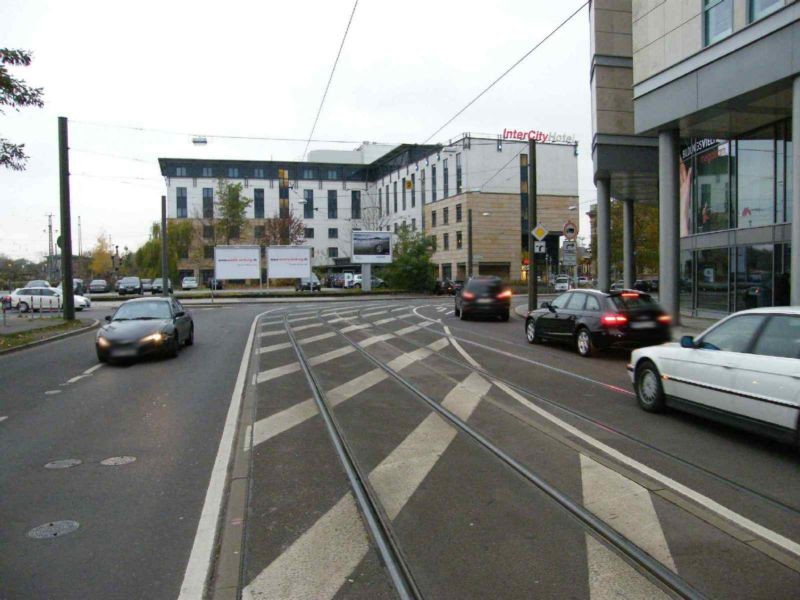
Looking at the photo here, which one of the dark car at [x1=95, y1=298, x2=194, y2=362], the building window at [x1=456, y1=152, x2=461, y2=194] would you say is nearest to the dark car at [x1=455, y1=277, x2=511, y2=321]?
the dark car at [x1=95, y1=298, x2=194, y2=362]

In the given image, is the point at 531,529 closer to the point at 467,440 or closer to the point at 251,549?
the point at 251,549

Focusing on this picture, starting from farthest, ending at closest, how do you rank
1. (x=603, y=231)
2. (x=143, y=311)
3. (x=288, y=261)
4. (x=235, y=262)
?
(x=288, y=261)
(x=235, y=262)
(x=603, y=231)
(x=143, y=311)

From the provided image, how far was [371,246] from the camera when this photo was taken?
181 feet

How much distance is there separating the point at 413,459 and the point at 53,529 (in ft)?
10.1

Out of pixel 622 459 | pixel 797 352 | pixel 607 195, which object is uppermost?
pixel 607 195

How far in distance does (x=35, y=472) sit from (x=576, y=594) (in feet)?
16.4

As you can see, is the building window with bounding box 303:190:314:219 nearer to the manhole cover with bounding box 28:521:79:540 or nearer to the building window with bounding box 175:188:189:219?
the building window with bounding box 175:188:189:219

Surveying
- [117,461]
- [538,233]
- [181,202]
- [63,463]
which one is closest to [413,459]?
[117,461]

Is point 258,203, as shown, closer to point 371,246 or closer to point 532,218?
point 371,246

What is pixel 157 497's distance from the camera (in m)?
5.34

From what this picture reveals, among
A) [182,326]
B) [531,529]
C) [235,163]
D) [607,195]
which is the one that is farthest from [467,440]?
[235,163]

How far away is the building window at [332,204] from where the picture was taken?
89000 mm

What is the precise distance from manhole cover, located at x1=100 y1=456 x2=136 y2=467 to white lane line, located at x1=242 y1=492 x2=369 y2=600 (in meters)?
2.57

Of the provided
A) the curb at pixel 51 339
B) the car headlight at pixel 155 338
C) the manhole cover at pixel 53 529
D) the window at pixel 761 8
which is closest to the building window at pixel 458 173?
the curb at pixel 51 339
